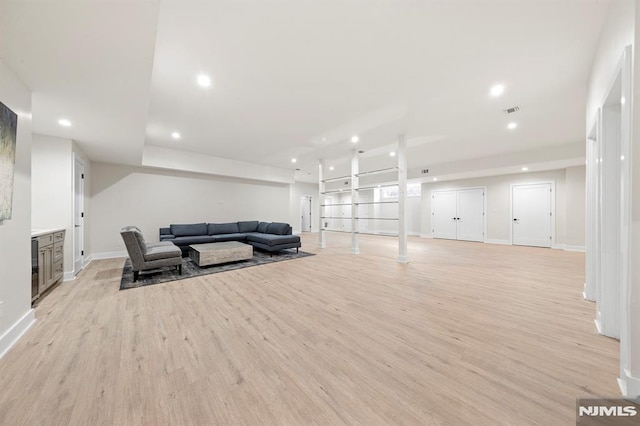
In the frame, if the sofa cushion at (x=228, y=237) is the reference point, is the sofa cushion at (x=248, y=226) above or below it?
above

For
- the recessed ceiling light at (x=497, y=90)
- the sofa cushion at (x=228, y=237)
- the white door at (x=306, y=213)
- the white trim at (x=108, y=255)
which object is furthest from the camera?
the white door at (x=306, y=213)

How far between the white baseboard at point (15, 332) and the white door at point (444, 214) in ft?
35.9

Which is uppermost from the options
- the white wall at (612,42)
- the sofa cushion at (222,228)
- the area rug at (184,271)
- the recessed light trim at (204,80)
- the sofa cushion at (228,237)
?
the recessed light trim at (204,80)

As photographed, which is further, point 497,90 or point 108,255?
point 108,255

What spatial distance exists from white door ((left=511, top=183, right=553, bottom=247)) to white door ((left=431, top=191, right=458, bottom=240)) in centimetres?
187

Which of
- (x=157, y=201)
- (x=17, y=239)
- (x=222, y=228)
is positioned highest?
(x=157, y=201)

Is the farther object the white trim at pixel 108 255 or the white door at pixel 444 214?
the white door at pixel 444 214

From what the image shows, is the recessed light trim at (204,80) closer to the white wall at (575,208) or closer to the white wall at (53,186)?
the white wall at (53,186)

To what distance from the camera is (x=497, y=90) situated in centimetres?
326

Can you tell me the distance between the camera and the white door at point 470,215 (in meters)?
8.66

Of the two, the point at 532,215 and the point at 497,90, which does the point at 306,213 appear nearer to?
the point at 532,215

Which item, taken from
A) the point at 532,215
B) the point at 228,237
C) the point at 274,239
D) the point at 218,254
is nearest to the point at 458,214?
the point at 532,215

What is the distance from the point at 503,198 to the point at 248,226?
362 inches

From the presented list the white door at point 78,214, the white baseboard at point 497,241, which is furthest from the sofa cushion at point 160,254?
the white baseboard at point 497,241
